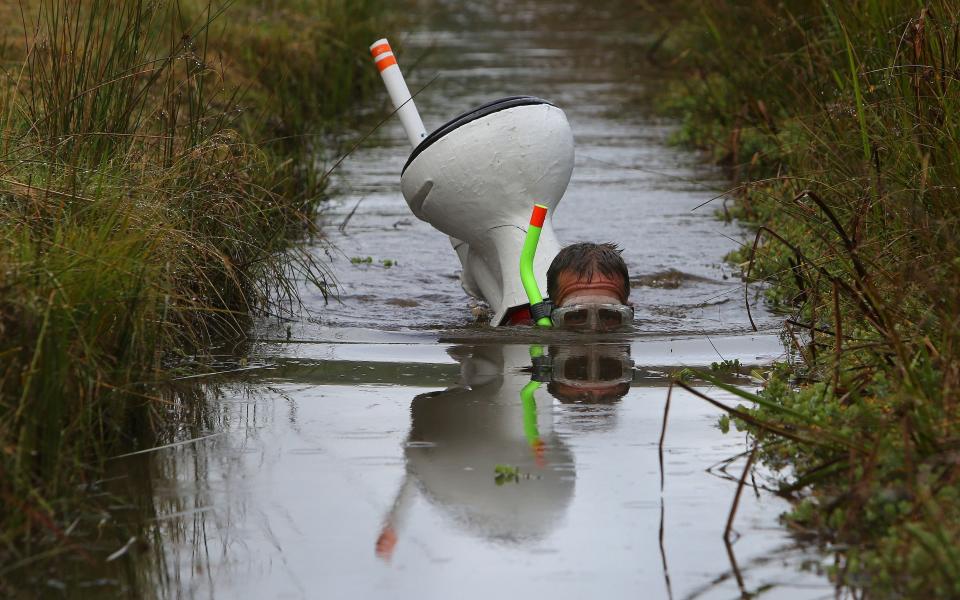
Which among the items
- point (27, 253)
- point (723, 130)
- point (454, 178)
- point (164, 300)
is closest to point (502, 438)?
point (164, 300)

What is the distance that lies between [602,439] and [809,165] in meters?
3.47

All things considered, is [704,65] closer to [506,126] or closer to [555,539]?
[506,126]

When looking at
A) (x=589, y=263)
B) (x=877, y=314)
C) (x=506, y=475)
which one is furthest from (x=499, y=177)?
(x=506, y=475)

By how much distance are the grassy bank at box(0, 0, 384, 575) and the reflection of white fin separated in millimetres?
624

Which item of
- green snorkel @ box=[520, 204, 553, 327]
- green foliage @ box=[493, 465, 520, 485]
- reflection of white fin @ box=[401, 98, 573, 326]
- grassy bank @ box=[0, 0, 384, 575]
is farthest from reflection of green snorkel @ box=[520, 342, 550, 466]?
grassy bank @ box=[0, 0, 384, 575]

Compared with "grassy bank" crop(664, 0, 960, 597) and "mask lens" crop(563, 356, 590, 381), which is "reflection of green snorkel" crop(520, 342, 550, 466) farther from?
"grassy bank" crop(664, 0, 960, 597)

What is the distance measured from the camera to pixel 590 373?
210 inches

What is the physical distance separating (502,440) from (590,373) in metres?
0.95

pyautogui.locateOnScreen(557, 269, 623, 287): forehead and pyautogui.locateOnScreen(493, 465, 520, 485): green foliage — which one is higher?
pyautogui.locateOnScreen(557, 269, 623, 287): forehead

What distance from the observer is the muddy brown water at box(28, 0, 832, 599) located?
3477mm

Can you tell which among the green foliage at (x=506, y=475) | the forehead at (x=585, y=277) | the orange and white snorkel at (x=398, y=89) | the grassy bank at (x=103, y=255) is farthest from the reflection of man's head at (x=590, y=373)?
the orange and white snorkel at (x=398, y=89)

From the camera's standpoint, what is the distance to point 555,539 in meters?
3.69

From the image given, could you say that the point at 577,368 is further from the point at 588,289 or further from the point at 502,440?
the point at 502,440

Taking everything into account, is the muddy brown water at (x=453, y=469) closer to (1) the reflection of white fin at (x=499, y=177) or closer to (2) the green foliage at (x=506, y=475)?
(2) the green foliage at (x=506, y=475)
